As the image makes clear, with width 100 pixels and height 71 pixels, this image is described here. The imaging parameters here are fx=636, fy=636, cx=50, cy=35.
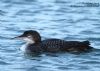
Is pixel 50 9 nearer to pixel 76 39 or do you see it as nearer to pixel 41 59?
pixel 76 39

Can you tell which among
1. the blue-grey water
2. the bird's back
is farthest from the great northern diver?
the blue-grey water

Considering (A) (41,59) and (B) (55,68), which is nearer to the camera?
(B) (55,68)

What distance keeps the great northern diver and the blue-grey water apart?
1.03 feet

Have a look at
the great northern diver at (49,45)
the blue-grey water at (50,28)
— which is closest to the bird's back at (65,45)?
the great northern diver at (49,45)

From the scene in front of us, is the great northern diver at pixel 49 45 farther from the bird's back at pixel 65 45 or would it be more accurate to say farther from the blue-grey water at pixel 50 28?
the blue-grey water at pixel 50 28

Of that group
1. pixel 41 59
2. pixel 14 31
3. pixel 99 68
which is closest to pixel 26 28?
pixel 14 31

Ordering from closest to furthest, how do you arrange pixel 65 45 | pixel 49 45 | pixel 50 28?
pixel 65 45 < pixel 49 45 < pixel 50 28

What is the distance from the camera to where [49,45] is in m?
17.1

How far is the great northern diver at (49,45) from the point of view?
16.9 metres

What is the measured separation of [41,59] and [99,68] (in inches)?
69.1

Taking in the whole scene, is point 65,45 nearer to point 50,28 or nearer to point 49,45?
point 49,45

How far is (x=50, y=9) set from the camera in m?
22.1

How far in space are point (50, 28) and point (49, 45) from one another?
241cm

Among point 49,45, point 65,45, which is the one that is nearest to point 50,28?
point 49,45
